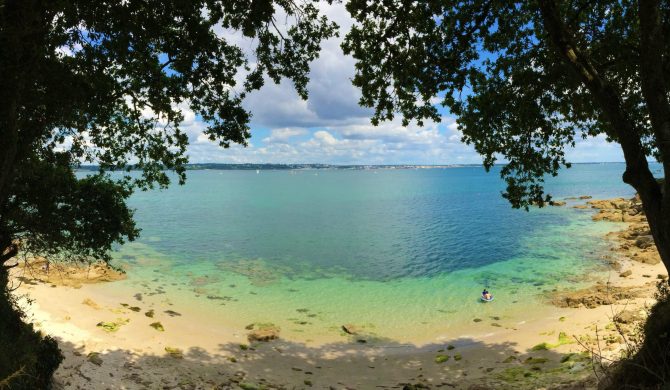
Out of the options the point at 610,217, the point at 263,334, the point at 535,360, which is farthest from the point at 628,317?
the point at 610,217

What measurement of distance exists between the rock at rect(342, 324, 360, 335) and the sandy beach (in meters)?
0.08

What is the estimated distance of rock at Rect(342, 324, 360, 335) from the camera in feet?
70.1

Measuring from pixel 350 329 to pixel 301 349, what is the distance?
3.50m

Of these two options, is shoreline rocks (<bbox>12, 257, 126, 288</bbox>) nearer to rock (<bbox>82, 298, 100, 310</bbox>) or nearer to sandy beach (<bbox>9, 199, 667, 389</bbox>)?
sandy beach (<bbox>9, 199, 667, 389</bbox>)

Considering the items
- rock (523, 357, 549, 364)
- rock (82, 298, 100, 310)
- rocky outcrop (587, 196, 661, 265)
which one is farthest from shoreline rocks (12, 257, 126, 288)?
rocky outcrop (587, 196, 661, 265)

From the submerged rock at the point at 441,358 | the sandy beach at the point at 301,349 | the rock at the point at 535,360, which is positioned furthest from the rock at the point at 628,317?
the submerged rock at the point at 441,358

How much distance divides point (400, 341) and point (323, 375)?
19.5 ft

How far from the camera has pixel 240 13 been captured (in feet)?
37.6

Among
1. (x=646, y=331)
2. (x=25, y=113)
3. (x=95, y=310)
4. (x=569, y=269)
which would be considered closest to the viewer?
(x=646, y=331)

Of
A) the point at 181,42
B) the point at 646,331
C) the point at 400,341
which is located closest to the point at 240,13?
the point at 181,42

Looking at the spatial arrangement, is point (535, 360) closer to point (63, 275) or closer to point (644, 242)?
point (63, 275)

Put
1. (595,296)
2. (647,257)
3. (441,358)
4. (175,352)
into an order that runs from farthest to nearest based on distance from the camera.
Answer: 1. (647,257)
2. (595,296)
3. (441,358)
4. (175,352)

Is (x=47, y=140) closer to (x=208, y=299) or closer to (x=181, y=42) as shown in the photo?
(x=181, y=42)

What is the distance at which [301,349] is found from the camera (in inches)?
755
